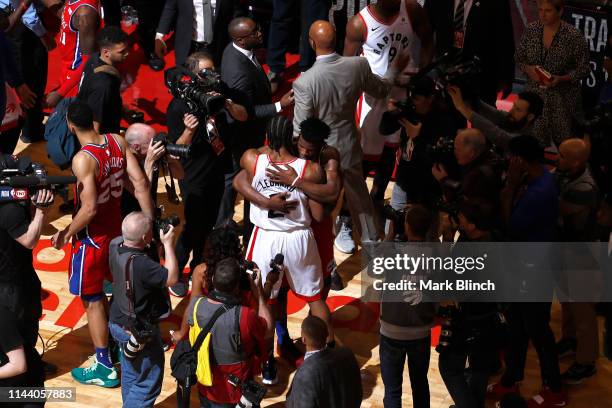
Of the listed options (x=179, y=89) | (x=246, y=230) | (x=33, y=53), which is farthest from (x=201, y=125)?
(x=33, y=53)

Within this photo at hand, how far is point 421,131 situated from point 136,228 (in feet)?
7.79

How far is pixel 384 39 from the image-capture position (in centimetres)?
793

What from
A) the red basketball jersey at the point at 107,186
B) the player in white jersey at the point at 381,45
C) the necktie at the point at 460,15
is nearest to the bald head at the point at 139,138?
the red basketball jersey at the point at 107,186

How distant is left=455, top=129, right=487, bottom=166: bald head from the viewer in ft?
21.4

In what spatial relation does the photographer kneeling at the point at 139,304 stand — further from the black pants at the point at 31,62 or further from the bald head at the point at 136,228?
the black pants at the point at 31,62

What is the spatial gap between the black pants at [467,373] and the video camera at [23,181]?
2.55 meters

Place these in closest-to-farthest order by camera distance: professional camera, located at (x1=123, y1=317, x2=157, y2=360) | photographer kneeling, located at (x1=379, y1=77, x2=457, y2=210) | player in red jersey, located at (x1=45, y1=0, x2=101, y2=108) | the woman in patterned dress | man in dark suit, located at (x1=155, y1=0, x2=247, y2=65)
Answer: professional camera, located at (x1=123, y1=317, x2=157, y2=360) < photographer kneeling, located at (x1=379, y1=77, x2=457, y2=210) < the woman in patterned dress < player in red jersey, located at (x1=45, y1=0, x2=101, y2=108) < man in dark suit, located at (x1=155, y1=0, x2=247, y2=65)

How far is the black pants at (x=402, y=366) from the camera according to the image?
5.68 metres

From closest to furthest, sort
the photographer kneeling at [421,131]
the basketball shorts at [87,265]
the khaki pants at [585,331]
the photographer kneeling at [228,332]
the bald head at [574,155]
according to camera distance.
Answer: the photographer kneeling at [228,332] → the bald head at [574,155] → the basketball shorts at [87,265] → the khaki pants at [585,331] → the photographer kneeling at [421,131]

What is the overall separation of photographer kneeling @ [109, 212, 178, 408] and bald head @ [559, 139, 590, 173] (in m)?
2.55

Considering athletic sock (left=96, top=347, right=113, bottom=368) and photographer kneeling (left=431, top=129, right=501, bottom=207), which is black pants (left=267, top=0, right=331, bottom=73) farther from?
athletic sock (left=96, top=347, right=113, bottom=368)

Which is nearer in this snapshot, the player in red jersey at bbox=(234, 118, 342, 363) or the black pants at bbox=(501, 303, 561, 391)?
the player in red jersey at bbox=(234, 118, 342, 363)

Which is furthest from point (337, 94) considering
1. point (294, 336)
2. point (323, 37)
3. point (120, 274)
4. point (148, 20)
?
point (148, 20)

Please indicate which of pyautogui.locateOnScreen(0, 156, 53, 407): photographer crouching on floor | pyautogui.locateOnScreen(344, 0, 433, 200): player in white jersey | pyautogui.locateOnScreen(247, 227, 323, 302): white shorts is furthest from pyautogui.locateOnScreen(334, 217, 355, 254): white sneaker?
pyautogui.locateOnScreen(0, 156, 53, 407): photographer crouching on floor
